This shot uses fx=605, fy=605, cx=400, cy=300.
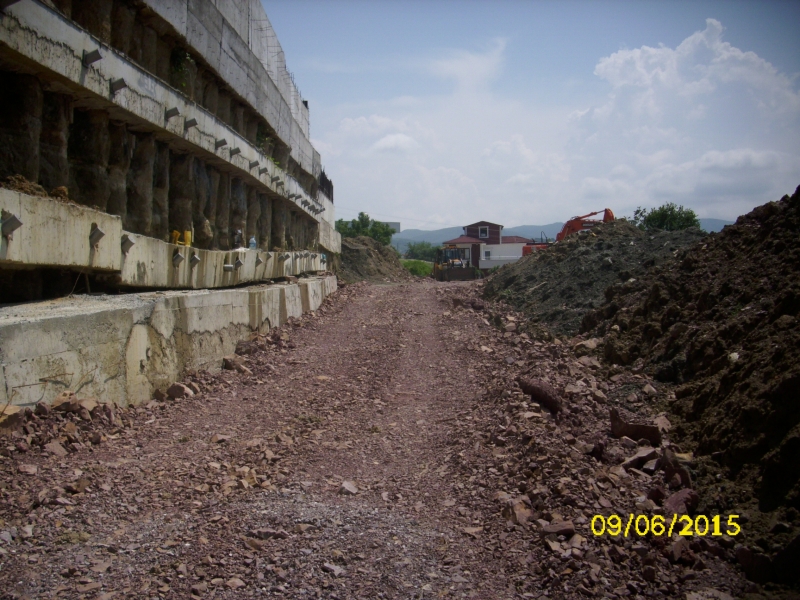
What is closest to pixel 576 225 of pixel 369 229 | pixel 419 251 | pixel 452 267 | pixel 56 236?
pixel 452 267

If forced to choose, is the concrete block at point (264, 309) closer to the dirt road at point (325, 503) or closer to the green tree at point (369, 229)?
the dirt road at point (325, 503)

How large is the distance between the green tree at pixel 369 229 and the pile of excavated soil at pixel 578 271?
1657 inches

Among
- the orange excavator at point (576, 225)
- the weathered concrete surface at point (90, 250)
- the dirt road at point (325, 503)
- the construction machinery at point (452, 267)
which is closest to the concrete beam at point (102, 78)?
the weathered concrete surface at point (90, 250)

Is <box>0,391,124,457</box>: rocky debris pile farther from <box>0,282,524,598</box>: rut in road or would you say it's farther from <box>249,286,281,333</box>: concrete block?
<box>249,286,281,333</box>: concrete block

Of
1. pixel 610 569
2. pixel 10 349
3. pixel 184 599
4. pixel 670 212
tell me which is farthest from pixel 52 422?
pixel 670 212

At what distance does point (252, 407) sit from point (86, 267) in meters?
2.44

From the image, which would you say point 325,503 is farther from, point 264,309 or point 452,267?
point 452,267

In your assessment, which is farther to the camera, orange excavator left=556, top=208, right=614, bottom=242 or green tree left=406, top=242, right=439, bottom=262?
green tree left=406, top=242, right=439, bottom=262

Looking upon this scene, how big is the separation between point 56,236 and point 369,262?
3078cm

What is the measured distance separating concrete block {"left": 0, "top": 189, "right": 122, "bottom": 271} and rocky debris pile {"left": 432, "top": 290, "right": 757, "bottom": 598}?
437 cm

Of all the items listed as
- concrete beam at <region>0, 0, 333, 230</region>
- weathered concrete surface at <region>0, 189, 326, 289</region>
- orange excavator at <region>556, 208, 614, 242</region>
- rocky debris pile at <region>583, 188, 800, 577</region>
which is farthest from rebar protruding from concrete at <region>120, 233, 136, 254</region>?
orange excavator at <region>556, 208, 614, 242</region>

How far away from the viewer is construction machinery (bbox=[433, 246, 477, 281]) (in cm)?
3347

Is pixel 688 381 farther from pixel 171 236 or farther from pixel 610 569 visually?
pixel 171 236

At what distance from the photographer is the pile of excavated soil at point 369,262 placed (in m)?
34.8
